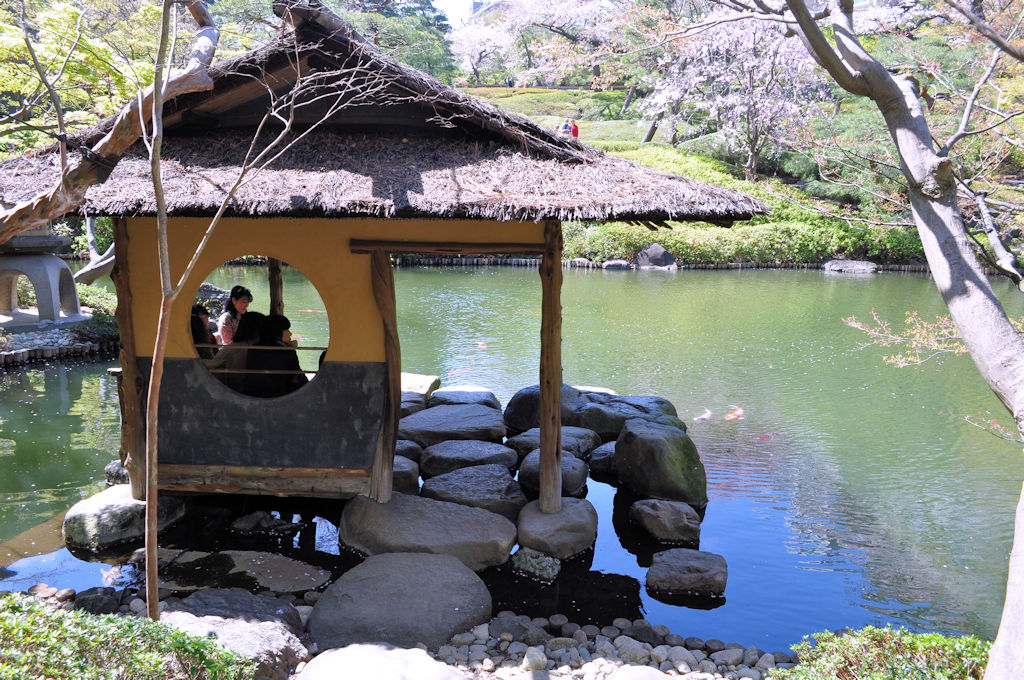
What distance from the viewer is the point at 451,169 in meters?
5.75

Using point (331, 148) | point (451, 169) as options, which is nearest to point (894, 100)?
point (451, 169)

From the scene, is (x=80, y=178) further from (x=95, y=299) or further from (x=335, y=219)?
(x=95, y=299)

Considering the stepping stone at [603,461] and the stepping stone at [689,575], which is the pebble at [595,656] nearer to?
the stepping stone at [689,575]

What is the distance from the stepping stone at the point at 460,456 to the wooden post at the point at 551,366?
98 cm

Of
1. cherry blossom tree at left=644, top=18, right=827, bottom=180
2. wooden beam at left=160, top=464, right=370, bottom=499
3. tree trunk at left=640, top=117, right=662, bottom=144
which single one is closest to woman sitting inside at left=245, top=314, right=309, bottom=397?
wooden beam at left=160, top=464, right=370, bottom=499

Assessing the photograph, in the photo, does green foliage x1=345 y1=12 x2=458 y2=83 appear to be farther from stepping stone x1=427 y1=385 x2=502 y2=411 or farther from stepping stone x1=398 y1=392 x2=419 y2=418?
stepping stone x1=398 y1=392 x2=419 y2=418

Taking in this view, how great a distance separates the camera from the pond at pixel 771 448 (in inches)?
221

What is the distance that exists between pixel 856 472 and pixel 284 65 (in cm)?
709

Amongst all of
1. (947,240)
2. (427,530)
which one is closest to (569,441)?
(427,530)

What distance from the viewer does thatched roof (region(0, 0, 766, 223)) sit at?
5.25 m

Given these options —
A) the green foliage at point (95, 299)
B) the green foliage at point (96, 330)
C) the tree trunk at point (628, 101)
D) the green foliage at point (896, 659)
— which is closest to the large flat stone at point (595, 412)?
the green foliage at point (896, 659)

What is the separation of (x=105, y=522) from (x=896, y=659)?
18.1 ft

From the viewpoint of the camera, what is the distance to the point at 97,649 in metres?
2.96

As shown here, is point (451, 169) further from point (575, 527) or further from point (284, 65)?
point (575, 527)
